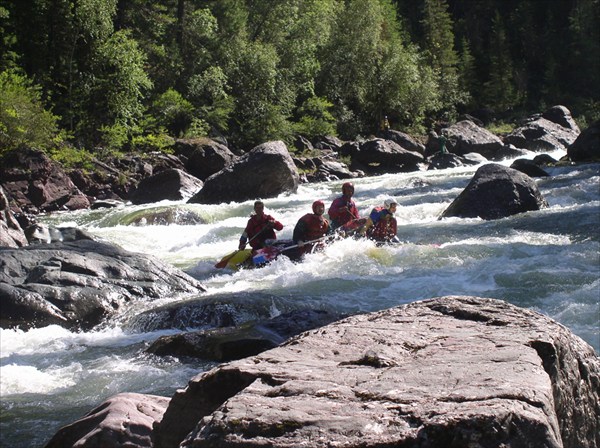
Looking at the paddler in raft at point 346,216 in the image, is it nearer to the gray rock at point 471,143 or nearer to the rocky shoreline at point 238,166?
the rocky shoreline at point 238,166

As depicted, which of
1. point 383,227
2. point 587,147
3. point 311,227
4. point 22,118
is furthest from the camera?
point 587,147

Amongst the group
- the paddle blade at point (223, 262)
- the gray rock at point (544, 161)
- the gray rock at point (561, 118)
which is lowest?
the paddle blade at point (223, 262)

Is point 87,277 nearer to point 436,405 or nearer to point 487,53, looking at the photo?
point 436,405

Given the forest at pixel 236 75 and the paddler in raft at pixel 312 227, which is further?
the forest at pixel 236 75

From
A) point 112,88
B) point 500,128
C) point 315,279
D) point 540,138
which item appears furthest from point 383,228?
point 500,128

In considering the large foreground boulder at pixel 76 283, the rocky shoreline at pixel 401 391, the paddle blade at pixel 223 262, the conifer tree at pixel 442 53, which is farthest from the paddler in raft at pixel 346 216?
the conifer tree at pixel 442 53

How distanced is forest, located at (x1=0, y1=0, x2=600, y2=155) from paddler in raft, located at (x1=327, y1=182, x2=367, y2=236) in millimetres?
9682

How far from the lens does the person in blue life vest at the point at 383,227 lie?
1091cm

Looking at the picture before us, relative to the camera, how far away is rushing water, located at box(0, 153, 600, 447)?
18.0 feet

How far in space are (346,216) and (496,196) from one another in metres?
3.29

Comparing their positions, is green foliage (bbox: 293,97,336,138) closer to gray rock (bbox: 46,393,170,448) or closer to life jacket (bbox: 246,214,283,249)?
life jacket (bbox: 246,214,283,249)

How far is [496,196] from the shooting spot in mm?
13133

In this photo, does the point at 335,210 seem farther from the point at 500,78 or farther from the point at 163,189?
the point at 500,78

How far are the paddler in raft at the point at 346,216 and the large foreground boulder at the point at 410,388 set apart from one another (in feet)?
25.9
